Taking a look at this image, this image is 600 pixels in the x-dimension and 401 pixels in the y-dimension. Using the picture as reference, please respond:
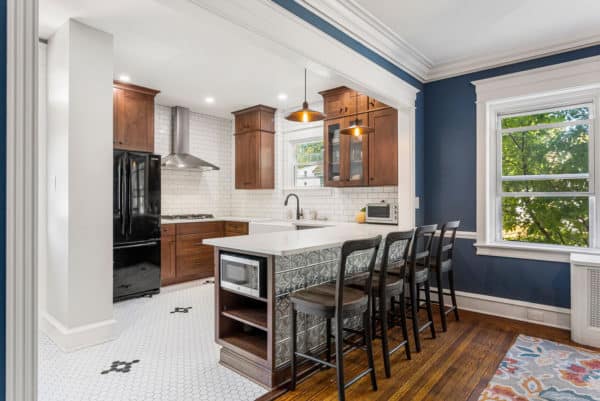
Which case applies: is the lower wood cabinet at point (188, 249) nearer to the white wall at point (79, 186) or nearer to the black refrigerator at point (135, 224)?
the black refrigerator at point (135, 224)

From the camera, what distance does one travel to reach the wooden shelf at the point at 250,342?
7.94 feet

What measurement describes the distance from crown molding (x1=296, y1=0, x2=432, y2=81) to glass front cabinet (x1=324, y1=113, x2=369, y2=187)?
34.0 inches

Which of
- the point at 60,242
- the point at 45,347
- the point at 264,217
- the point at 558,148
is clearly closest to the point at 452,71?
the point at 558,148

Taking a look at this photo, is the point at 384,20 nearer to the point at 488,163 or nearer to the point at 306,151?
the point at 488,163

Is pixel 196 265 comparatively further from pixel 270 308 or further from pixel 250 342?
pixel 270 308

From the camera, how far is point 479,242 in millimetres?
3926

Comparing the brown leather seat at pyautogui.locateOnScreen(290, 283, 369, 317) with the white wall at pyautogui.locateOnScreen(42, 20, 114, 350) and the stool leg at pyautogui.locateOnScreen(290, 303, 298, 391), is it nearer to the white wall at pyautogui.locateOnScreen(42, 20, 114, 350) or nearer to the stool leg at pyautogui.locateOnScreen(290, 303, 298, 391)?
the stool leg at pyautogui.locateOnScreen(290, 303, 298, 391)

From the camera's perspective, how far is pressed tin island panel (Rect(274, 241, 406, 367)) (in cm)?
234

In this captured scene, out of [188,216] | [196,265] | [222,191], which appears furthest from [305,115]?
[222,191]

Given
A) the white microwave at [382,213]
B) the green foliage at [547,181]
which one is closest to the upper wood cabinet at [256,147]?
the white microwave at [382,213]

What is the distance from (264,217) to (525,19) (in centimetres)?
450

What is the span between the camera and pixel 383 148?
4.33 meters

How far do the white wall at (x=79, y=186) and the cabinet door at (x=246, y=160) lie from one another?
2855 mm

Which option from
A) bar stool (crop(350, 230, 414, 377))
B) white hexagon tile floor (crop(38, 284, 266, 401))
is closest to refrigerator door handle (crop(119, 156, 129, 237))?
white hexagon tile floor (crop(38, 284, 266, 401))
